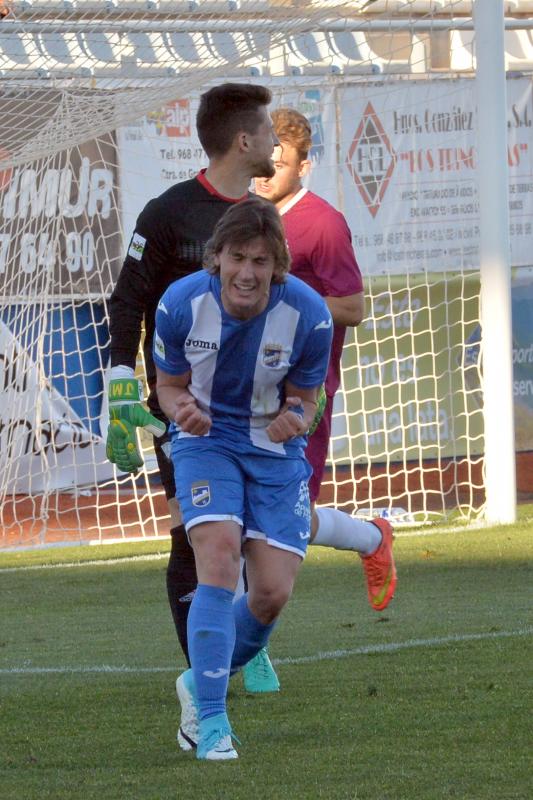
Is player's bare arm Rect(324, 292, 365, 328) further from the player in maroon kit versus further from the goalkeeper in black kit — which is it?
the goalkeeper in black kit

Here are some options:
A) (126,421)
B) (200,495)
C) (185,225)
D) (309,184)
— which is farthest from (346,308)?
(309,184)

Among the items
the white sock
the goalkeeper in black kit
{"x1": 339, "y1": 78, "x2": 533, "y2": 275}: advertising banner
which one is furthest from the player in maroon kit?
{"x1": 339, "y1": 78, "x2": 533, "y2": 275}: advertising banner

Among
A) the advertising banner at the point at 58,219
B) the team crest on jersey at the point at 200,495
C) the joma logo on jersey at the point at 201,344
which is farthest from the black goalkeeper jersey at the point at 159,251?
the advertising banner at the point at 58,219

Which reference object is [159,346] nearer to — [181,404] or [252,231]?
[181,404]

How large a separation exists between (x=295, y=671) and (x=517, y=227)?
334 inches

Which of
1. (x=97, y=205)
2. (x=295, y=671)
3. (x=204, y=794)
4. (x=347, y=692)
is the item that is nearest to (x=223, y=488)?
(x=204, y=794)

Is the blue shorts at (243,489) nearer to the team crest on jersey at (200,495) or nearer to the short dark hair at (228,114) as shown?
the team crest on jersey at (200,495)

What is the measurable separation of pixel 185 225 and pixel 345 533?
125 cm

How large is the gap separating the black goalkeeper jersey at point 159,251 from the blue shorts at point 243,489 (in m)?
0.69

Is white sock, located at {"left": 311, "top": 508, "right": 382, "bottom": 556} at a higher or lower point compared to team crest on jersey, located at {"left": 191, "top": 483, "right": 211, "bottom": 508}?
lower

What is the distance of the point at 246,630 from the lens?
13.4ft

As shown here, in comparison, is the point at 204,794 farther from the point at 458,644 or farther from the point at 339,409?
the point at 339,409

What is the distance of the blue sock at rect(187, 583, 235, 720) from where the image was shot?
3.80 meters

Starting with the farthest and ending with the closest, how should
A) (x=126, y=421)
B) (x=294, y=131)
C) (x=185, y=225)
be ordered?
(x=294, y=131) < (x=185, y=225) < (x=126, y=421)
